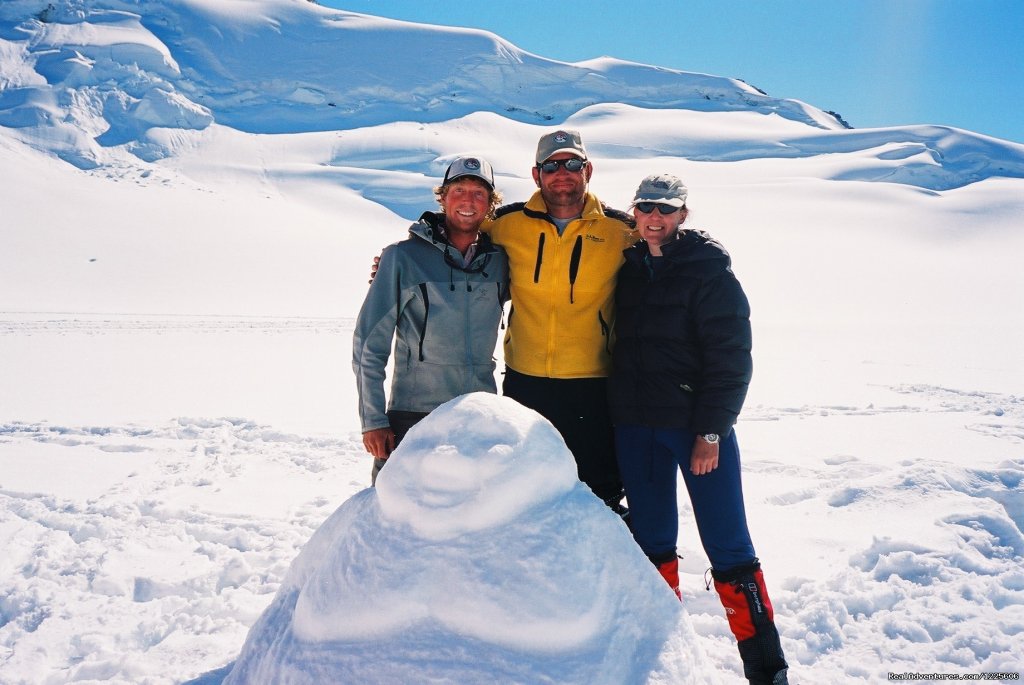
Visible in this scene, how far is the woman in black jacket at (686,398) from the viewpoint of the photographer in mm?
2414

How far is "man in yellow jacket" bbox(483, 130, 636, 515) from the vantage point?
106 inches

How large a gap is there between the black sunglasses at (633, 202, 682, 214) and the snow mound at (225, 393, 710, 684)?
128 centimetres

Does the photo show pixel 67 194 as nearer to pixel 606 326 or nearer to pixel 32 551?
pixel 32 551

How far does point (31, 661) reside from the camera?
2.55 m

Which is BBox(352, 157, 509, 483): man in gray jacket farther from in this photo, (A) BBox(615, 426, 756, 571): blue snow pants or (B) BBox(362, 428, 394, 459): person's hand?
(A) BBox(615, 426, 756, 571): blue snow pants

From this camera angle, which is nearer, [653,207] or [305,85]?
[653,207]

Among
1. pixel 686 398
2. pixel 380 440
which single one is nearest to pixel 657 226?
pixel 686 398

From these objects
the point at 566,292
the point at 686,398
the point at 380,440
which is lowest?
the point at 380,440

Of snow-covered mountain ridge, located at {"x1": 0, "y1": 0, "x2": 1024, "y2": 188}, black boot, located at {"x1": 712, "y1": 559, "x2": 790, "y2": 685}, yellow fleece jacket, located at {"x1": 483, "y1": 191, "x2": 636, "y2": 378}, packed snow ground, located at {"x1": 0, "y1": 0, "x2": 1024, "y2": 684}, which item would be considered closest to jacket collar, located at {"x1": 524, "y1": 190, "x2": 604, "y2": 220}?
yellow fleece jacket, located at {"x1": 483, "y1": 191, "x2": 636, "y2": 378}

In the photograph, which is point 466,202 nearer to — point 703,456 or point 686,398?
point 686,398

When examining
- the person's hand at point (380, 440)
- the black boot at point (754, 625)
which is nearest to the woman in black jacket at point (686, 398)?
the black boot at point (754, 625)

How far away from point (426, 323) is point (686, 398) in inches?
42.0

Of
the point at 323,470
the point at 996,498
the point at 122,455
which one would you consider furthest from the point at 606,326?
the point at 122,455

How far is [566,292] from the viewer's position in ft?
8.85
